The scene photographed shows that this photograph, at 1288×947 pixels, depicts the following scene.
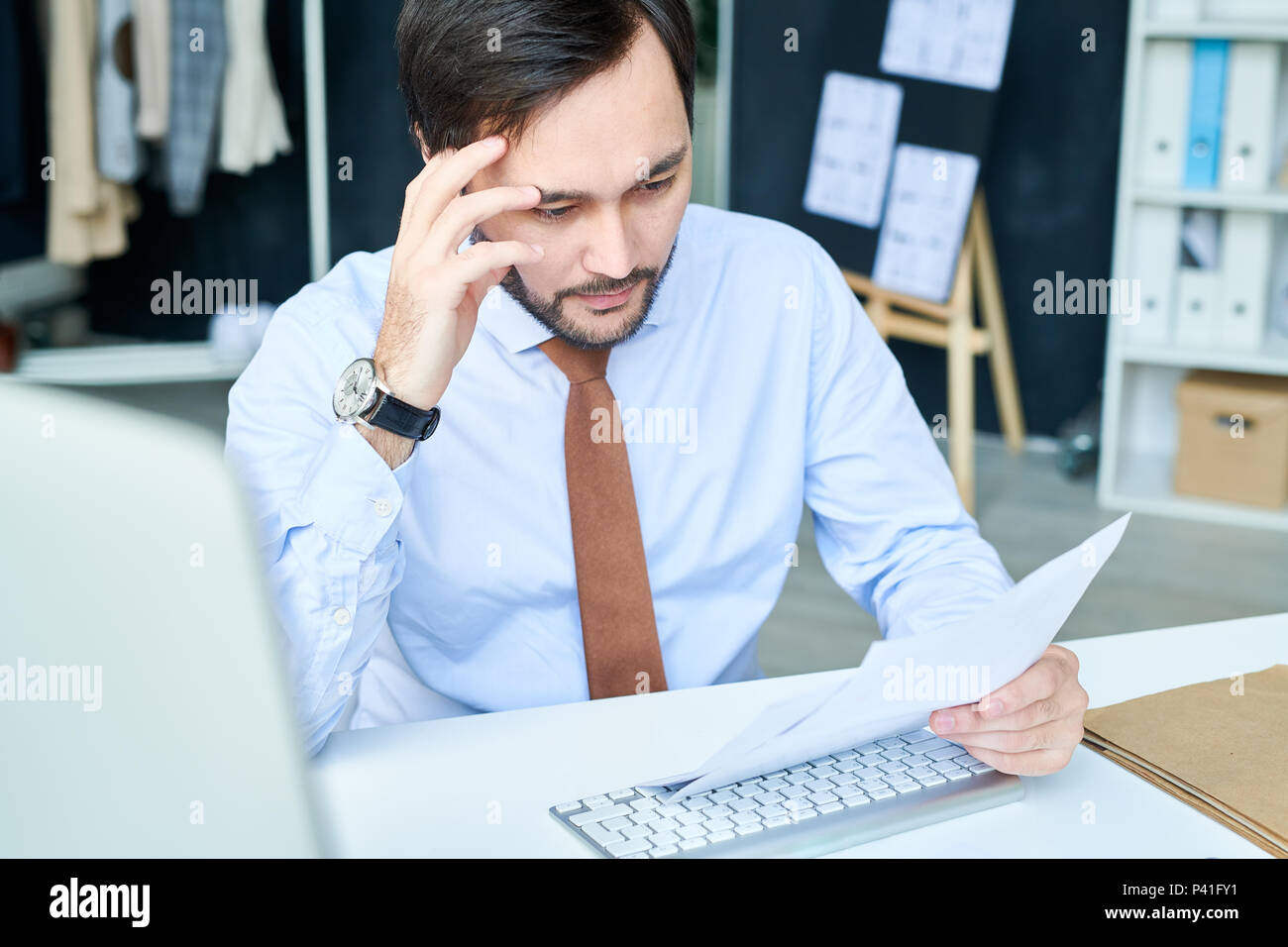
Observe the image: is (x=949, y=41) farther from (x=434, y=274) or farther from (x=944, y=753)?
(x=944, y=753)

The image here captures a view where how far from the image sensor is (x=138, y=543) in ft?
1.24

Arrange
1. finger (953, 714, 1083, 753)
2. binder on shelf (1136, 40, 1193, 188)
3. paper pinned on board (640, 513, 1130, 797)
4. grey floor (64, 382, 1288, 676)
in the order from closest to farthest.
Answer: paper pinned on board (640, 513, 1130, 797) < finger (953, 714, 1083, 753) < grey floor (64, 382, 1288, 676) < binder on shelf (1136, 40, 1193, 188)

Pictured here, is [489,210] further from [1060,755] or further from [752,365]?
[1060,755]

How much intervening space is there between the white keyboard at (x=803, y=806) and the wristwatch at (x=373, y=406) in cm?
32

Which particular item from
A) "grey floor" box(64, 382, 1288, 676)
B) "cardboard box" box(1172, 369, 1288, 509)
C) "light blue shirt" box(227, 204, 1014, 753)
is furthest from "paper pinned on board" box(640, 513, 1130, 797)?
"cardboard box" box(1172, 369, 1288, 509)

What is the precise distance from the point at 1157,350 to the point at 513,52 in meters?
2.75

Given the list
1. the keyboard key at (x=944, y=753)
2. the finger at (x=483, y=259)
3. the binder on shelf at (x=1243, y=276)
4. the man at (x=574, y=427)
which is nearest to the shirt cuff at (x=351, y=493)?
the man at (x=574, y=427)

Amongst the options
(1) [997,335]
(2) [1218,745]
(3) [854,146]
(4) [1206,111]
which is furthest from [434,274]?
(1) [997,335]

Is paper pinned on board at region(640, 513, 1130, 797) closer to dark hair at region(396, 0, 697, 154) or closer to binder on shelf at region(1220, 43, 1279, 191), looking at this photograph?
dark hair at region(396, 0, 697, 154)

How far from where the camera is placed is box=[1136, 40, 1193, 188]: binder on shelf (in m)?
3.35

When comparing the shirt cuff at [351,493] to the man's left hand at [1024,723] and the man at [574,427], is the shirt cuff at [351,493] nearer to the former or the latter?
the man at [574,427]

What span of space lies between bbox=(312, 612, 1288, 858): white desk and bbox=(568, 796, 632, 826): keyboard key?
1 centimetres

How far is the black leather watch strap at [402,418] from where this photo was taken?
1015 mm

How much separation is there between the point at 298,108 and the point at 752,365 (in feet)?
11.2
